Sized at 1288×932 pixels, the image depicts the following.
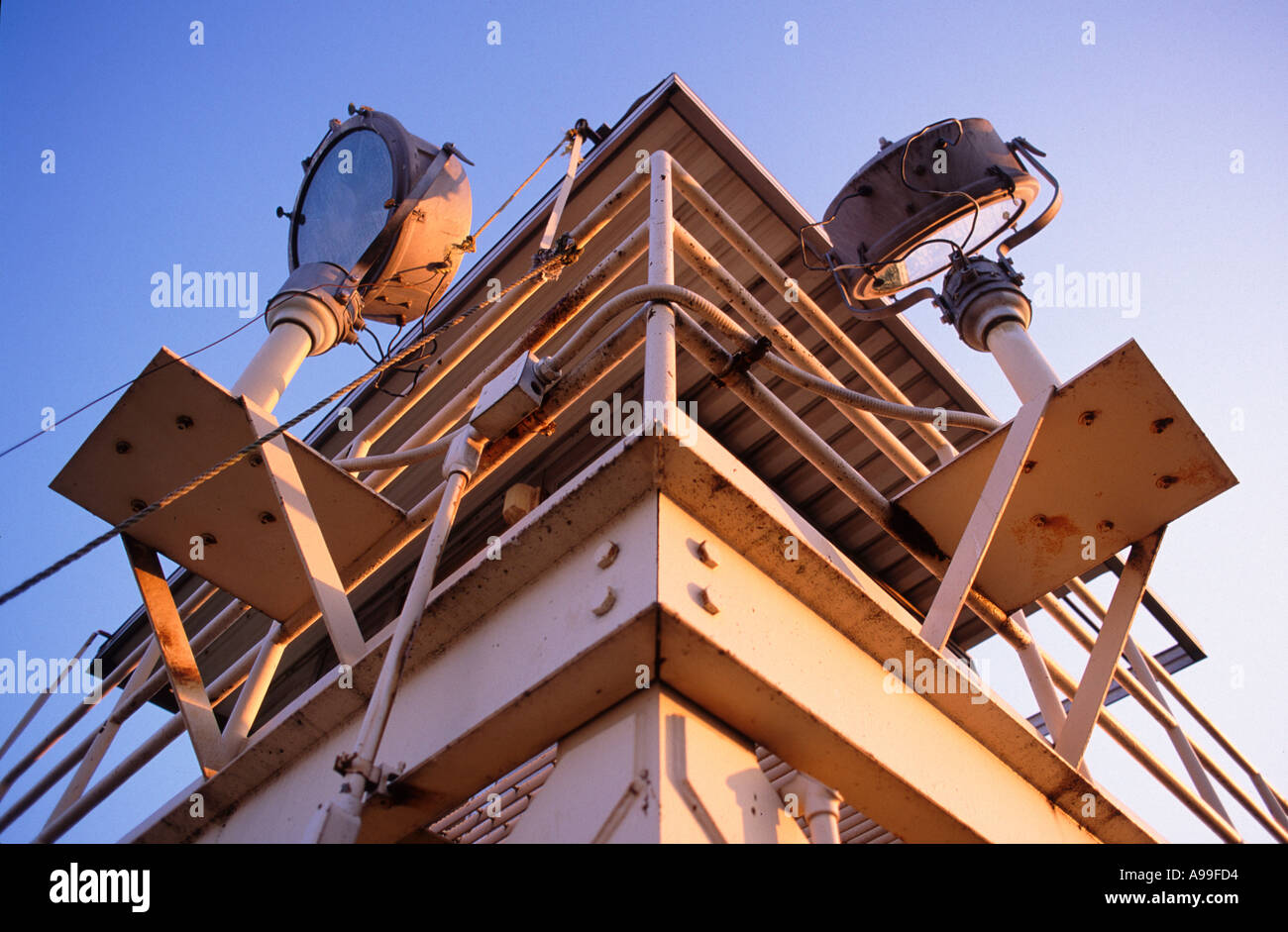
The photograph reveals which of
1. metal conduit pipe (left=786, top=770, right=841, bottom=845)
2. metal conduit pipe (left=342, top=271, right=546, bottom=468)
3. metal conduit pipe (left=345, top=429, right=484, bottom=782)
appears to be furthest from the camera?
metal conduit pipe (left=342, top=271, right=546, bottom=468)

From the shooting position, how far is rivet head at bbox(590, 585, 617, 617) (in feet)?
7.76

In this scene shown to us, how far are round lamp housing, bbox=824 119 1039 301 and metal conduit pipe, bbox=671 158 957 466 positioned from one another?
1.24 ft

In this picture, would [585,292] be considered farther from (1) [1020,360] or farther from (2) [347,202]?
(2) [347,202]

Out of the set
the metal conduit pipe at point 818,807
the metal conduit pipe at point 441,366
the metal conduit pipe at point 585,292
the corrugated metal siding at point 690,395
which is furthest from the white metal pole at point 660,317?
the corrugated metal siding at point 690,395

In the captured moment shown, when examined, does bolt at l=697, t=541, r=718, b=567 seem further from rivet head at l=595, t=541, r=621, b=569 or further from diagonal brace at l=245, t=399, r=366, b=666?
diagonal brace at l=245, t=399, r=366, b=666

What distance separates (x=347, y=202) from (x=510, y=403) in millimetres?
3010

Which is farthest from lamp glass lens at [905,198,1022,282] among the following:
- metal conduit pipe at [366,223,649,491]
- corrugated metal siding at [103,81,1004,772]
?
corrugated metal siding at [103,81,1004,772]

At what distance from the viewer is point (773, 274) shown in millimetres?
5008

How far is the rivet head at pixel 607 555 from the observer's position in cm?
252

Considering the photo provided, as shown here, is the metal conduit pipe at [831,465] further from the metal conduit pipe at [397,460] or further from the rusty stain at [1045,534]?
the metal conduit pipe at [397,460]

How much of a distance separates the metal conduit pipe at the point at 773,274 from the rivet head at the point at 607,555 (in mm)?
2467

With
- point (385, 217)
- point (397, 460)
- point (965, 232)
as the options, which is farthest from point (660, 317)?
point (385, 217)
